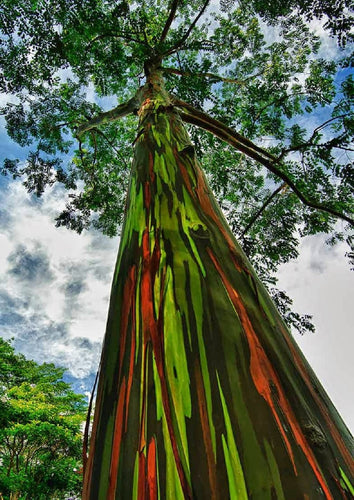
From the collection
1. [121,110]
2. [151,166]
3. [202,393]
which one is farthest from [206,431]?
[121,110]

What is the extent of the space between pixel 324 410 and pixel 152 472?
376mm

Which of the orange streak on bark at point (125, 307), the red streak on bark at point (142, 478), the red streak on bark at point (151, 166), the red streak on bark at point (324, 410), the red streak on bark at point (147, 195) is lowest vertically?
the red streak on bark at point (142, 478)

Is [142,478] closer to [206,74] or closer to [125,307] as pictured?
[125,307]

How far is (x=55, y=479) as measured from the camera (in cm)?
639

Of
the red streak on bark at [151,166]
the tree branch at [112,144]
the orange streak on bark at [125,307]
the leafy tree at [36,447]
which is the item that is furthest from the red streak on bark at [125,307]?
the leafy tree at [36,447]

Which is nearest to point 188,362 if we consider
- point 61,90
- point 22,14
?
point 22,14

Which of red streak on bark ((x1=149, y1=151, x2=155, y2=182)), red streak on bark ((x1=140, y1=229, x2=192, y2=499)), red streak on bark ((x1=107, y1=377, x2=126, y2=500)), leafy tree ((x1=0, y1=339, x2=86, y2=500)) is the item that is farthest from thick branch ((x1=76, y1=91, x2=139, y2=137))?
leafy tree ((x1=0, y1=339, x2=86, y2=500))

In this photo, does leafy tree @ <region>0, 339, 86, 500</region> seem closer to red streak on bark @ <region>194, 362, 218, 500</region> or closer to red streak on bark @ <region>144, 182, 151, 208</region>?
red streak on bark @ <region>144, 182, 151, 208</region>

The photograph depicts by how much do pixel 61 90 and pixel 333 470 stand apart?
6.12m

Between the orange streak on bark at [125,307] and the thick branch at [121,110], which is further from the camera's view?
the thick branch at [121,110]

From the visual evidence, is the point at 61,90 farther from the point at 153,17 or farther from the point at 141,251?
the point at 141,251

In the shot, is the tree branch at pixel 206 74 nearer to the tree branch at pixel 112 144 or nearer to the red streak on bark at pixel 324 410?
the tree branch at pixel 112 144

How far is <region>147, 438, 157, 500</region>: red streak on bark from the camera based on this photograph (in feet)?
1.39

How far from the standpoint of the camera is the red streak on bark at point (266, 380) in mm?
436
